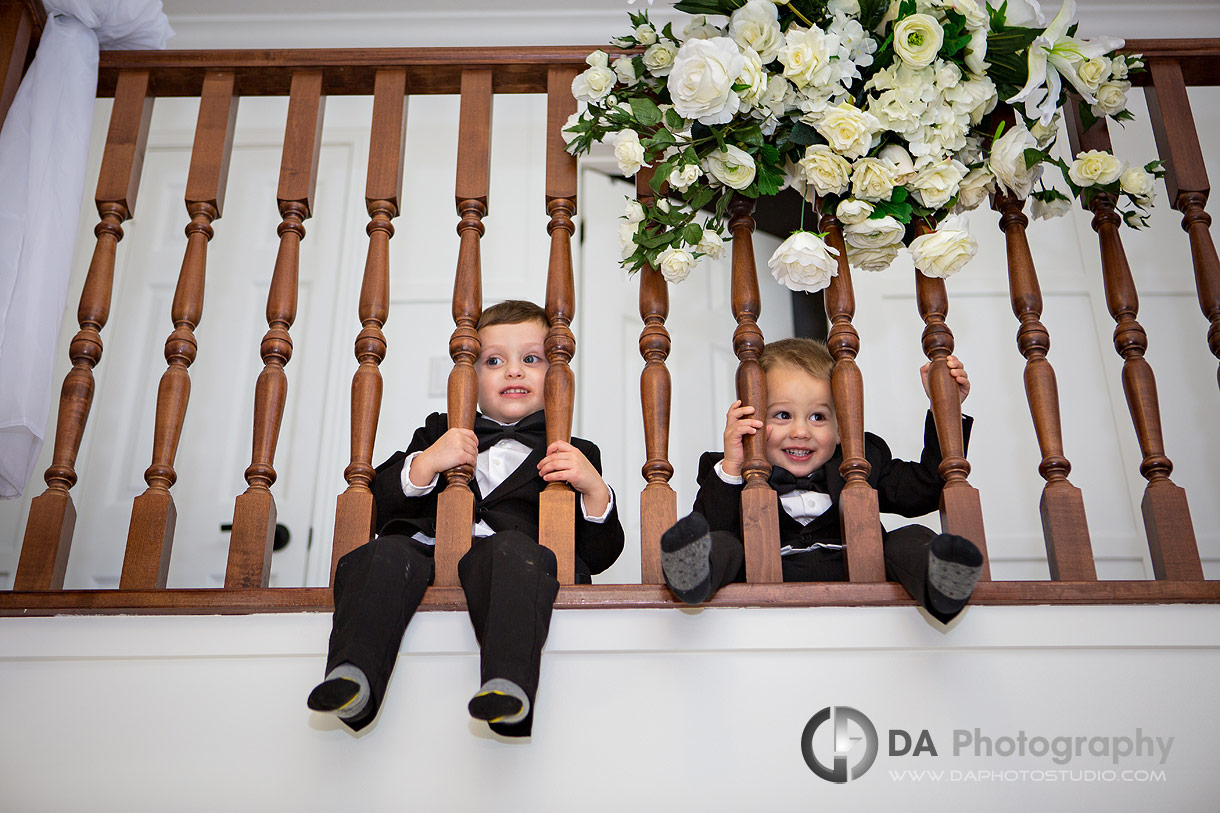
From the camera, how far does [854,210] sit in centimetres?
188

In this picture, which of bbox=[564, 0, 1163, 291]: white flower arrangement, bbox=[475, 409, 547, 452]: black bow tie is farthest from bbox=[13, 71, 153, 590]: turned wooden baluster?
bbox=[564, 0, 1163, 291]: white flower arrangement

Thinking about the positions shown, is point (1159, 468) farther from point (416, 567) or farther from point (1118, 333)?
point (416, 567)

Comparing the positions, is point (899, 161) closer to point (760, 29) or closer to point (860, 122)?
point (860, 122)

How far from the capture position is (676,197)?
1.98 meters

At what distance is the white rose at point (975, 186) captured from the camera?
1.94m

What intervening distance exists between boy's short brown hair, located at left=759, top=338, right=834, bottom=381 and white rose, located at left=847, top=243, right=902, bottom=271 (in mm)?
340

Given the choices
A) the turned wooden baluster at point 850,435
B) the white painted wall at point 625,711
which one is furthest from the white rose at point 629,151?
the white painted wall at point 625,711

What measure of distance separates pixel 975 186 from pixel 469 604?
3.69 feet

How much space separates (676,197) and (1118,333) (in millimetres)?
792

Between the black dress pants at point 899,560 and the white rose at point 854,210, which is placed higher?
the white rose at point 854,210

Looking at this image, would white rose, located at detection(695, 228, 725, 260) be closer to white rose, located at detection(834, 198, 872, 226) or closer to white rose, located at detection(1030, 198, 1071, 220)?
white rose, located at detection(834, 198, 872, 226)

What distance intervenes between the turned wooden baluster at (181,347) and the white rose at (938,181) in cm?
126

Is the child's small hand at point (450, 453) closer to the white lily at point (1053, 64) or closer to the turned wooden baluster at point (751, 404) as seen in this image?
the turned wooden baluster at point (751, 404)

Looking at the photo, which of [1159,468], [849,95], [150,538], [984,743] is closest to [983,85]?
[849,95]
